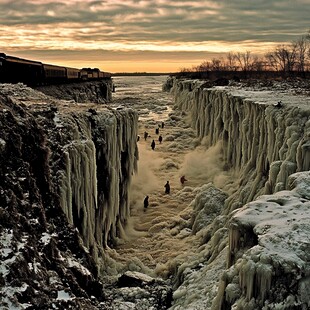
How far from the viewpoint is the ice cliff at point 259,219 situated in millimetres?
6387

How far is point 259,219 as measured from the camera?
759 cm

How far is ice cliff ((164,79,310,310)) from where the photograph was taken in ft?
21.0

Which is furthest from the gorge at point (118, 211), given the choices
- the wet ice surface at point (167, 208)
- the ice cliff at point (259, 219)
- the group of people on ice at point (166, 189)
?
the group of people on ice at point (166, 189)

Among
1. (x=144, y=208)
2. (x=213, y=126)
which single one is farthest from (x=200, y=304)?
(x=213, y=126)

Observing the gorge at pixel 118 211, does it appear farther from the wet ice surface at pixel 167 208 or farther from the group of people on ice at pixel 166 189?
the group of people on ice at pixel 166 189

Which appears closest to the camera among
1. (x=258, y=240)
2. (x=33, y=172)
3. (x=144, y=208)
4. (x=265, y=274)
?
(x=265, y=274)

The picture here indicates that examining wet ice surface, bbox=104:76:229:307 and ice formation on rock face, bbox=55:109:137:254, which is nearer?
ice formation on rock face, bbox=55:109:137:254

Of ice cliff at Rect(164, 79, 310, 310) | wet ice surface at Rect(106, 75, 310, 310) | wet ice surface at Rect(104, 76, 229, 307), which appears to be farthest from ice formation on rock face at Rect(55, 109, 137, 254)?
ice cliff at Rect(164, 79, 310, 310)

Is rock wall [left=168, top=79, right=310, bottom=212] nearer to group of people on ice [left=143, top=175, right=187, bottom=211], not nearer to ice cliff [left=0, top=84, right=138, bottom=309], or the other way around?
group of people on ice [left=143, top=175, right=187, bottom=211]

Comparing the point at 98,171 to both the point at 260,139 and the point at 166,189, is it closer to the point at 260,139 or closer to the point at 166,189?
the point at 260,139

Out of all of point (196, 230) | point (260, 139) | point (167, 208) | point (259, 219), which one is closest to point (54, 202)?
point (259, 219)

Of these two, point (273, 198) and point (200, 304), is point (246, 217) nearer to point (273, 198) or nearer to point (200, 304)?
point (273, 198)

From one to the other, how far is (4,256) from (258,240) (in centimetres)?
425

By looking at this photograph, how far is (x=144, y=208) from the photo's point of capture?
19.6m
